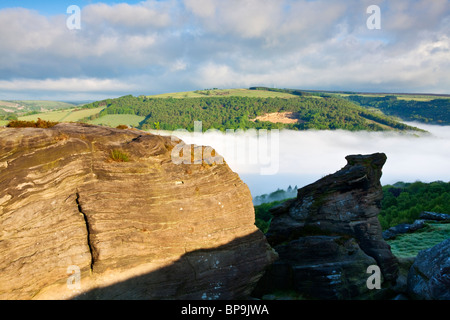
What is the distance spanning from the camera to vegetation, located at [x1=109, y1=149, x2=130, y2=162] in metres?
14.8

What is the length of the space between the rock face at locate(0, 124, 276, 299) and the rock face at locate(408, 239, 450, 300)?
391 inches

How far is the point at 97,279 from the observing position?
42.6 ft

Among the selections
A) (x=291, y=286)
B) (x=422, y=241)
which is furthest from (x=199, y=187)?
(x=422, y=241)

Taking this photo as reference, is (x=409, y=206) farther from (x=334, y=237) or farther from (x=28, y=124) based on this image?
(x=28, y=124)

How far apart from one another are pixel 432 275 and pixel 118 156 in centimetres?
1962

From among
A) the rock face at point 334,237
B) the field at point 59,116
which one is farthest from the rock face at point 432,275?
the field at point 59,116

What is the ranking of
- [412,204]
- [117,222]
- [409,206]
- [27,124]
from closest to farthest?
1. [117,222]
2. [27,124]
3. [409,206]
4. [412,204]

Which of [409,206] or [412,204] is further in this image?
[412,204]

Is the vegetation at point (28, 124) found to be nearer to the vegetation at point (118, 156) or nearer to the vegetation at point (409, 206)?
the vegetation at point (118, 156)

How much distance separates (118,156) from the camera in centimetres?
1482

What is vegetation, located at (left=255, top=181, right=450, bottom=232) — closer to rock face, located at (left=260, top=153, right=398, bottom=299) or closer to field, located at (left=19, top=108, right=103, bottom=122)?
rock face, located at (left=260, top=153, right=398, bottom=299)

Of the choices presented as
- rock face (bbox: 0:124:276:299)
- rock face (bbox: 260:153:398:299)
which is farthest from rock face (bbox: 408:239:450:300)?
rock face (bbox: 0:124:276:299)

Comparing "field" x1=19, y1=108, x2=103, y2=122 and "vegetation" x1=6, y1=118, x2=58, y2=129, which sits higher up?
"field" x1=19, y1=108, x2=103, y2=122

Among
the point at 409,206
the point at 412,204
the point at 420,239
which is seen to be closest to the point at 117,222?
the point at 420,239
